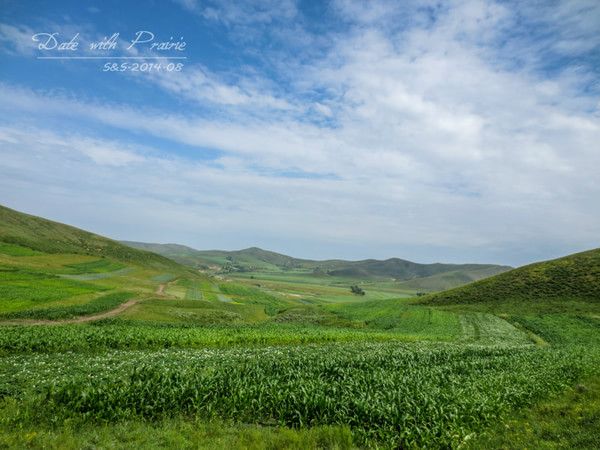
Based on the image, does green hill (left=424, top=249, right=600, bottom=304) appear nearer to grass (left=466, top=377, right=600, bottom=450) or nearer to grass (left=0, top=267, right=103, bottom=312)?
grass (left=466, top=377, right=600, bottom=450)

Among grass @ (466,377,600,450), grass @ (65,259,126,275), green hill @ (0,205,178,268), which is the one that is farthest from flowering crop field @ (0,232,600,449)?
green hill @ (0,205,178,268)

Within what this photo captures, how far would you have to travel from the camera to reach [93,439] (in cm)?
1170

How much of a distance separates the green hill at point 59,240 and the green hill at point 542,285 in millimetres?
119286

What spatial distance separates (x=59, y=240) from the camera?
139625 millimetres

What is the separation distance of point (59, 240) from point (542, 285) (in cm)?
16392

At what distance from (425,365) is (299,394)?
13.2m

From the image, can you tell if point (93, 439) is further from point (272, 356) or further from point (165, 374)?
point (272, 356)

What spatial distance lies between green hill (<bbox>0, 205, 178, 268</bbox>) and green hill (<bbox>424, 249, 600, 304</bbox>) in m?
119

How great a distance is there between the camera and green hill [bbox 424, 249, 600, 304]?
8488cm

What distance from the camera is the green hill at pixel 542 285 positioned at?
84.9 metres

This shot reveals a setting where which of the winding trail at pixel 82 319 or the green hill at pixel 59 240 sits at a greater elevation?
the green hill at pixel 59 240

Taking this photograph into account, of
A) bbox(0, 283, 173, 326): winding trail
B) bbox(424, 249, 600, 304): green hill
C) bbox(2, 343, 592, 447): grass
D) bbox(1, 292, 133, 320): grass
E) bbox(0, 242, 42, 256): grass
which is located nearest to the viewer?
bbox(2, 343, 592, 447): grass

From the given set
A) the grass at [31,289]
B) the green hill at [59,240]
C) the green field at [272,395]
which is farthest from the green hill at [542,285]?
the green hill at [59,240]

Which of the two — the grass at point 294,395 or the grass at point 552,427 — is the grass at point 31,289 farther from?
the grass at point 552,427
